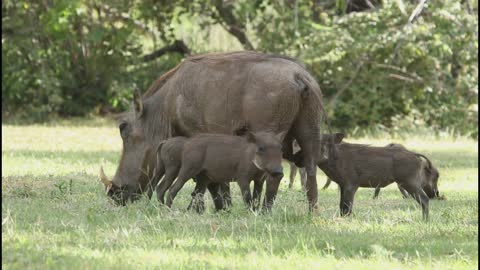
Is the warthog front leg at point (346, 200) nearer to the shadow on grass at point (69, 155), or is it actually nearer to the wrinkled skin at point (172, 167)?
the wrinkled skin at point (172, 167)

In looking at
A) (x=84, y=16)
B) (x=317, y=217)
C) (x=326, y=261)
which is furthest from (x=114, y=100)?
(x=326, y=261)

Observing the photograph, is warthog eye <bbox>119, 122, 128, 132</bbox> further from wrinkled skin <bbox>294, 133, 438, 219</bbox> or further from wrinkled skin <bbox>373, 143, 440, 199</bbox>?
wrinkled skin <bbox>373, 143, 440, 199</bbox>

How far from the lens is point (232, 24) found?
79.4ft

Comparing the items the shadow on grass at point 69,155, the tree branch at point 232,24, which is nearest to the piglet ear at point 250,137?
the shadow on grass at point 69,155

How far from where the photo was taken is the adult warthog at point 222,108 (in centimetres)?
959

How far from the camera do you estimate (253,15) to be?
23.8 meters

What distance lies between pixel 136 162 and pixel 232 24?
13.9 meters

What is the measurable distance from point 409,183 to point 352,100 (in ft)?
41.2

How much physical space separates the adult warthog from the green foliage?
10.1 metres

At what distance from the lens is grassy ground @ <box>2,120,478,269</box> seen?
23.2ft

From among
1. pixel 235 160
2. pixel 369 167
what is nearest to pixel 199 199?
pixel 235 160

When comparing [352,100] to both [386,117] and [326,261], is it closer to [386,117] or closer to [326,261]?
[386,117]

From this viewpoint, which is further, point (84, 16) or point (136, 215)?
point (84, 16)

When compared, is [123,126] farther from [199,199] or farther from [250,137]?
[250,137]
